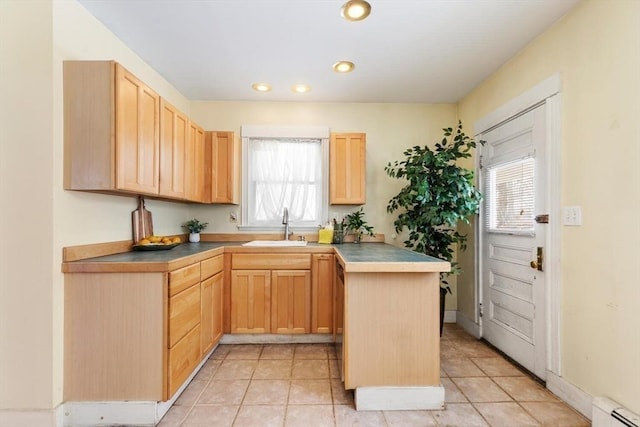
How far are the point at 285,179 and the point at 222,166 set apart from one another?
715mm

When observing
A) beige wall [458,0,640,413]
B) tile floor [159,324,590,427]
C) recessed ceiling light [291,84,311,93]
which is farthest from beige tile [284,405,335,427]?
recessed ceiling light [291,84,311,93]

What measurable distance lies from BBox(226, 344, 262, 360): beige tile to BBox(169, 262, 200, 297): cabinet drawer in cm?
86

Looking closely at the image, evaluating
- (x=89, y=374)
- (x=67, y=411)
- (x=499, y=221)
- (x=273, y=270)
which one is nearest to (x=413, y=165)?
(x=499, y=221)

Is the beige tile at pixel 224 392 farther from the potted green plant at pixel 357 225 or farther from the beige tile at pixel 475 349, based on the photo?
the beige tile at pixel 475 349

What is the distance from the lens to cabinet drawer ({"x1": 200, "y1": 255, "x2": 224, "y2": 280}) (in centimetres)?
225

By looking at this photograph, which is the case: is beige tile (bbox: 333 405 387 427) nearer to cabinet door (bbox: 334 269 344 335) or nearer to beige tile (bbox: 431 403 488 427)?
beige tile (bbox: 431 403 488 427)

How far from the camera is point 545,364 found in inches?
79.7

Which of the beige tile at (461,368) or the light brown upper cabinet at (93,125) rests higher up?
the light brown upper cabinet at (93,125)

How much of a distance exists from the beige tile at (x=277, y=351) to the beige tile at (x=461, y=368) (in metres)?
1.30

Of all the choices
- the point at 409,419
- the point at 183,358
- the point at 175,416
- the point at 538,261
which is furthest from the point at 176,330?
the point at 538,261

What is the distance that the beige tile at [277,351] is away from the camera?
2508 mm

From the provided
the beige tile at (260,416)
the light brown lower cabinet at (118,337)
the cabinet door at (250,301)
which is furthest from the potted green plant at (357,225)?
the light brown lower cabinet at (118,337)

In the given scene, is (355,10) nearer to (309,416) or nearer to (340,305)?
(340,305)

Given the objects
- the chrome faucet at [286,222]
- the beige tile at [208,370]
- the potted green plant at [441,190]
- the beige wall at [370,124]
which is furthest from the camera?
the beige wall at [370,124]
